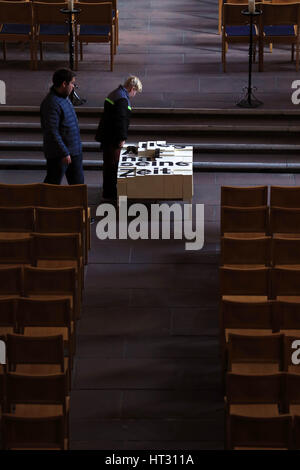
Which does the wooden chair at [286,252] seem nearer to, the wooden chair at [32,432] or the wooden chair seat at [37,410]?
the wooden chair seat at [37,410]

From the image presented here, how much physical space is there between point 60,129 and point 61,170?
420 mm

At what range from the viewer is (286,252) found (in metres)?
8.00

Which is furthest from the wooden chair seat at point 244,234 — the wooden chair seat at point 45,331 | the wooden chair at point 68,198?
the wooden chair seat at point 45,331

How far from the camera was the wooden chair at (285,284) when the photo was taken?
24.5 feet

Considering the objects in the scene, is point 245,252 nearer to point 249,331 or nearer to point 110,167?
point 249,331

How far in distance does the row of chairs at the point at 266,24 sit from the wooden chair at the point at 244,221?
4270 millimetres

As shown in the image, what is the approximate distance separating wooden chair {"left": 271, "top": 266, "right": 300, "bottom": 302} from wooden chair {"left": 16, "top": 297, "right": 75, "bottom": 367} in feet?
5.38

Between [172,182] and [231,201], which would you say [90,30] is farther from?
[231,201]

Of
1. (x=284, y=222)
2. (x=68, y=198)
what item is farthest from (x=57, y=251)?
(x=284, y=222)

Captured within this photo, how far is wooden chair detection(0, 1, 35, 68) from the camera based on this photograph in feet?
40.4

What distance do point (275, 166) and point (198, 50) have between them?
10.5 ft

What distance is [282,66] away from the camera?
12734mm

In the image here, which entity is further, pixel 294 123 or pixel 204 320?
pixel 294 123
